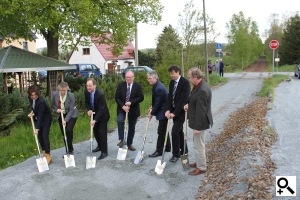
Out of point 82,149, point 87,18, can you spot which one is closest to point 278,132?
point 82,149

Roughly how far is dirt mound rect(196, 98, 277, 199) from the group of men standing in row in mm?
519

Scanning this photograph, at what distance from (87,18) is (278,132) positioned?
30.9 feet

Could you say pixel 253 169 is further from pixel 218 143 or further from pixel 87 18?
pixel 87 18

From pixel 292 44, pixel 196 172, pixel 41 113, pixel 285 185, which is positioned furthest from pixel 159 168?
pixel 292 44

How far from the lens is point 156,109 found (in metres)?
7.24

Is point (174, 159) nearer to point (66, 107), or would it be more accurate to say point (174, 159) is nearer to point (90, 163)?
point (90, 163)

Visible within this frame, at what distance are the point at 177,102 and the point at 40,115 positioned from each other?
8.91 ft

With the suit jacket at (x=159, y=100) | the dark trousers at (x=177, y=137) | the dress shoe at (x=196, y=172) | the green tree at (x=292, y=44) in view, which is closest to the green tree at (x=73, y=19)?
the suit jacket at (x=159, y=100)

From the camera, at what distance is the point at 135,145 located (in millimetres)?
8531

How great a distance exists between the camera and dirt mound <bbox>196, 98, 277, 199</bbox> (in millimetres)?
5031

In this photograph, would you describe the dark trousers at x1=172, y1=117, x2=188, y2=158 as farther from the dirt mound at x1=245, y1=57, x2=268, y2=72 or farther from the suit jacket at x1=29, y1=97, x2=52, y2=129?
the dirt mound at x1=245, y1=57, x2=268, y2=72

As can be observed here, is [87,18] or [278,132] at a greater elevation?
[87,18]

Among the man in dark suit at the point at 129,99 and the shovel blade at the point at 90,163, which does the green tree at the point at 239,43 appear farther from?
the shovel blade at the point at 90,163

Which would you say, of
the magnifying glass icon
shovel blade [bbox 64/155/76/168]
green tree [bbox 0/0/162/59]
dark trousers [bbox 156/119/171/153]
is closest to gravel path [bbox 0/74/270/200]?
shovel blade [bbox 64/155/76/168]
